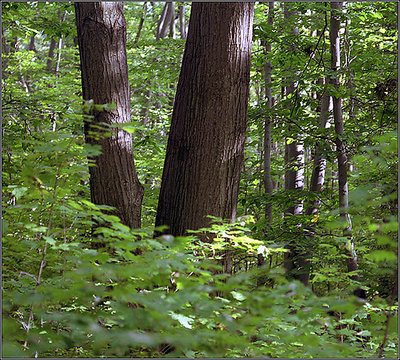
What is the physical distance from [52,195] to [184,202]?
4.96ft

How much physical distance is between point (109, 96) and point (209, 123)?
875mm

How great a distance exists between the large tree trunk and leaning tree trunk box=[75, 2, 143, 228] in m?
0.31

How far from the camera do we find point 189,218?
4.17 metres

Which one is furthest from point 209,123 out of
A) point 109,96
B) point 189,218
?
point 109,96

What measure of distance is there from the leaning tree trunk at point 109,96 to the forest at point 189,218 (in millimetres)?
12

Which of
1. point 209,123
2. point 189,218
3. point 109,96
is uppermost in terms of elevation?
point 109,96

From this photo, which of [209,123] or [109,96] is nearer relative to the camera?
[209,123]

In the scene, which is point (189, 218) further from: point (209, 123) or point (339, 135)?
point (339, 135)

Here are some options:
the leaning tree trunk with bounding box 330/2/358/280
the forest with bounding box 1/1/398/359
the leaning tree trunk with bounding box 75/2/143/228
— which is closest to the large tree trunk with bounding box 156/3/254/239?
the forest with bounding box 1/1/398/359

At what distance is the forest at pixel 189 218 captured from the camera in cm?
238

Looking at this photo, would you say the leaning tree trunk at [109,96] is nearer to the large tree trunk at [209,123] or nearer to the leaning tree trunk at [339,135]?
the large tree trunk at [209,123]

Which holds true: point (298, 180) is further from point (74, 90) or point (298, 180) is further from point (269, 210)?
point (74, 90)

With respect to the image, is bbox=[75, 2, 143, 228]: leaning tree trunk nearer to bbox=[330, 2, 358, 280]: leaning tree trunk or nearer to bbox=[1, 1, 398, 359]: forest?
bbox=[1, 1, 398, 359]: forest

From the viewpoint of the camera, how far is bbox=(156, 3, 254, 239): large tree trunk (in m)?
4.19
